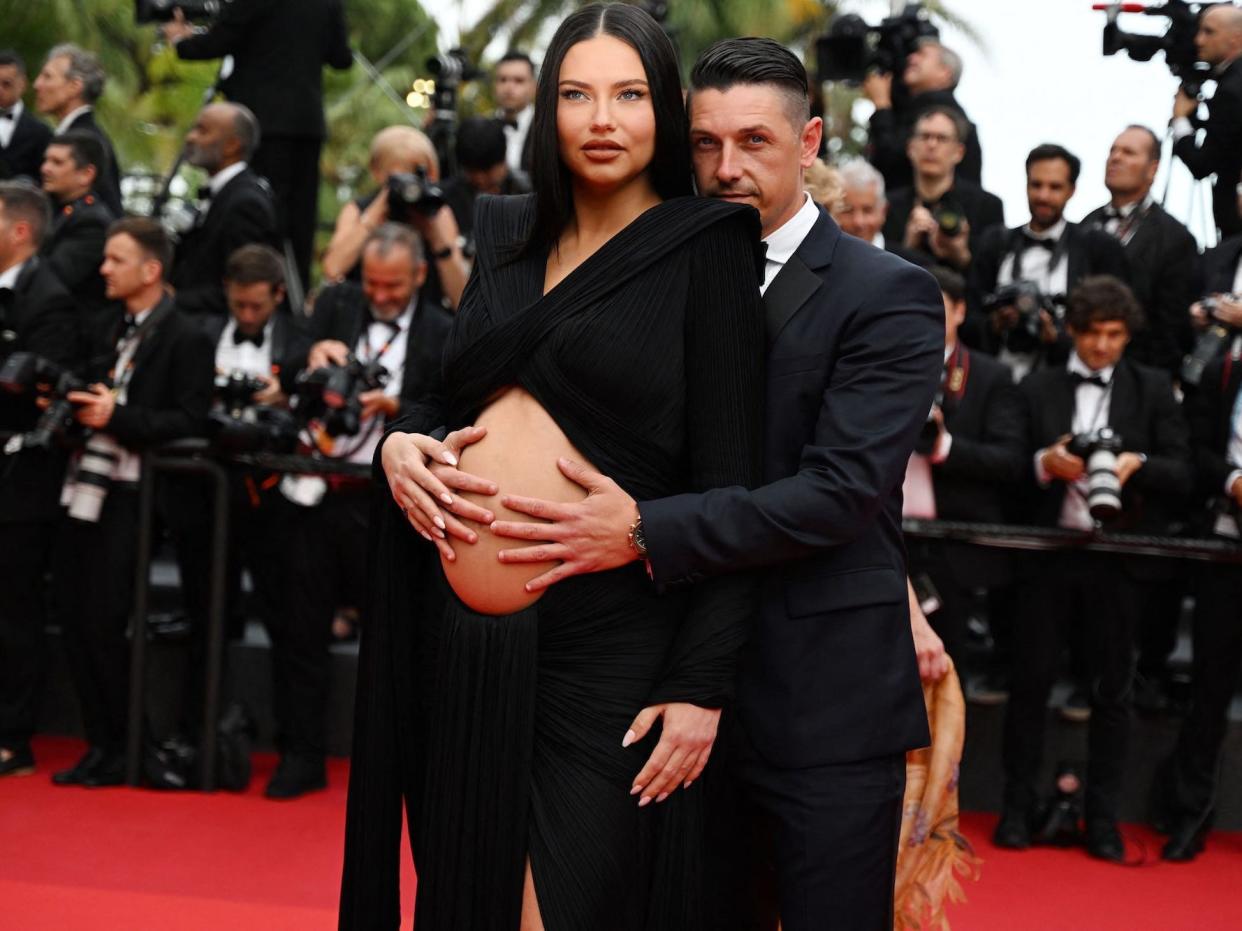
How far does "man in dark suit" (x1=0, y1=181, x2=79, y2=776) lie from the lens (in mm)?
5602

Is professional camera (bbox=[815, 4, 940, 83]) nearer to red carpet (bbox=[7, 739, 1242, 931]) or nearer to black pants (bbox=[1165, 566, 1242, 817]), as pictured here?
black pants (bbox=[1165, 566, 1242, 817])

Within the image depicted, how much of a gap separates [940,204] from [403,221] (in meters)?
2.11

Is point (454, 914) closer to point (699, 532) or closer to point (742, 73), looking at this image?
point (699, 532)

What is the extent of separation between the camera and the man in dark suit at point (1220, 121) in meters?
6.23

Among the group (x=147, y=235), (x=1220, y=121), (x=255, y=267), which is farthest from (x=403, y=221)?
(x=1220, y=121)

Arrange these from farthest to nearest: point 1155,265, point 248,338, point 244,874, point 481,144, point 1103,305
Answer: point 481,144 → point 1155,265 → point 248,338 → point 1103,305 → point 244,874

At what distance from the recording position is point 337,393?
17.2 ft

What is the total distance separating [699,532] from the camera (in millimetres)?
2309

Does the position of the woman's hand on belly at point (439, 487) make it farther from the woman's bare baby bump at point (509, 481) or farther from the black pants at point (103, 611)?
the black pants at point (103, 611)

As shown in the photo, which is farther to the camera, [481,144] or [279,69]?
[279,69]

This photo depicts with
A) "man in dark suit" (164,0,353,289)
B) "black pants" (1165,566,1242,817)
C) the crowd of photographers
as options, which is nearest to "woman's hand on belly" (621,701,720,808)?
the crowd of photographers

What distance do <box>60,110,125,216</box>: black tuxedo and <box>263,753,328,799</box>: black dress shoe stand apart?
2.80 meters

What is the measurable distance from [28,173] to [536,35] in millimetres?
13317

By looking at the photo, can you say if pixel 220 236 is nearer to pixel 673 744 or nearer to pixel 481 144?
pixel 481 144
